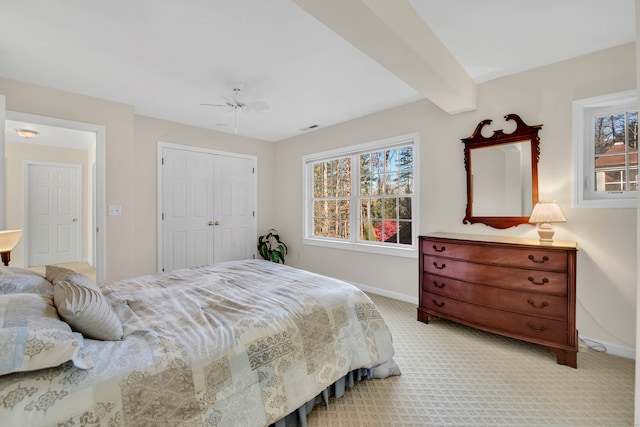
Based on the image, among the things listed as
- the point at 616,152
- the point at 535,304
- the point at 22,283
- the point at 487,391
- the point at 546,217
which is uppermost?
the point at 616,152

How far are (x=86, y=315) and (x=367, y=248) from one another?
3.28 metres

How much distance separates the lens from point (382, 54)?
77.0 inches

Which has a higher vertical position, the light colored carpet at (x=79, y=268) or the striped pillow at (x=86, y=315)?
the striped pillow at (x=86, y=315)

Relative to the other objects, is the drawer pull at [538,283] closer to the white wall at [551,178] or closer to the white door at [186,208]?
the white wall at [551,178]

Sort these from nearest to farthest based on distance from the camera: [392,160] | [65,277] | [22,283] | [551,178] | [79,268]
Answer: [22,283] < [65,277] < [551,178] < [392,160] < [79,268]

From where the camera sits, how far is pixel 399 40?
1776 millimetres

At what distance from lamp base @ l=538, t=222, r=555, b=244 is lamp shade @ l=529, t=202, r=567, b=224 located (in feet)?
0.17

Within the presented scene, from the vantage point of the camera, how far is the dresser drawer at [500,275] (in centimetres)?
A: 215

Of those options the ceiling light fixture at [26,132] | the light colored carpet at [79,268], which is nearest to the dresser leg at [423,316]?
the light colored carpet at [79,268]

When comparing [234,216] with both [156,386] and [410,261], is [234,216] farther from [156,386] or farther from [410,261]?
[156,386]

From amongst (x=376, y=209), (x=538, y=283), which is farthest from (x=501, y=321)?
(x=376, y=209)

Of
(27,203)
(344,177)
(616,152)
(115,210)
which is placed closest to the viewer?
(616,152)

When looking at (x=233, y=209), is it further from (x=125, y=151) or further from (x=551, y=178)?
(x=551, y=178)

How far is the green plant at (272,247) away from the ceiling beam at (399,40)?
11.4 ft
